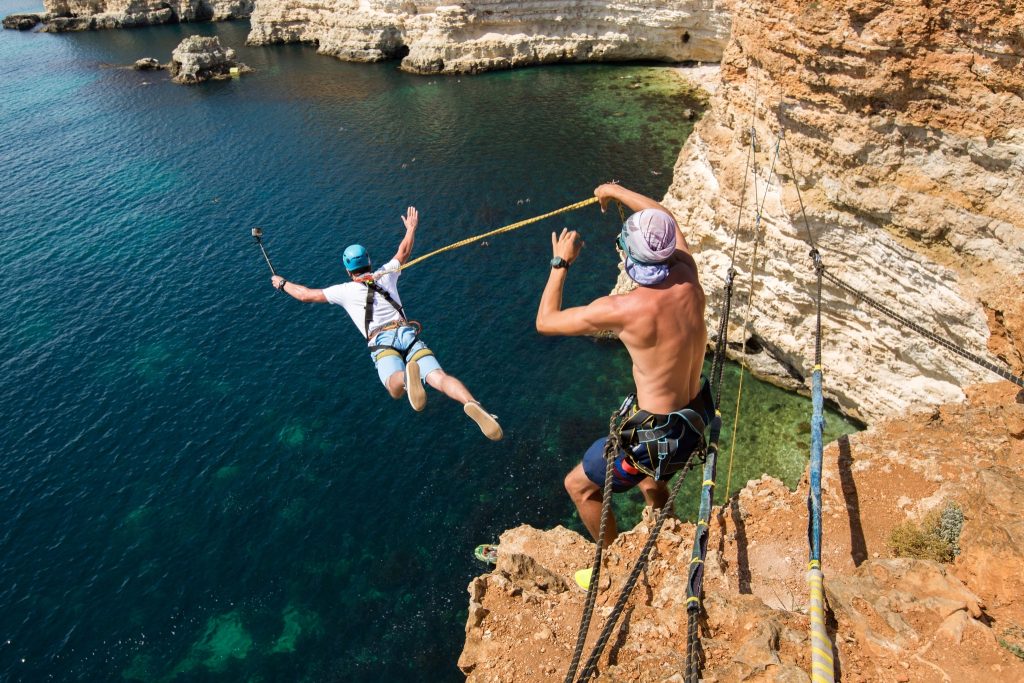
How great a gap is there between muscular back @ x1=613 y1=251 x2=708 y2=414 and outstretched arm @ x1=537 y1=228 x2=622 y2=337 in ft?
0.43

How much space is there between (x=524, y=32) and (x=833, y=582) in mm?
60341

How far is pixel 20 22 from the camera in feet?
320

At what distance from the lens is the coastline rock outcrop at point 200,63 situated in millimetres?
66000

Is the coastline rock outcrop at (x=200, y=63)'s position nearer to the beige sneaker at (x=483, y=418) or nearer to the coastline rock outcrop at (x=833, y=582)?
the beige sneaker at (x=483, y=418)

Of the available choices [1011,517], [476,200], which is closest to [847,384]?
[1011,517]

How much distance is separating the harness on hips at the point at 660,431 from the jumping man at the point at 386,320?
14.2 ft

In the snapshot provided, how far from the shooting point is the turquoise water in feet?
64.6

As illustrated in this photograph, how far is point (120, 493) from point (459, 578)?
13.3 meters

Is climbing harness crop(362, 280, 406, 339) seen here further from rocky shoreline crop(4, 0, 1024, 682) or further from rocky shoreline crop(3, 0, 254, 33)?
rocky shoreline crop(3, 0, 254, 33)

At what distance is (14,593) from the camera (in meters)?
20.5

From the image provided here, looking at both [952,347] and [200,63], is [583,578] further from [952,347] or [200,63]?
[200,63]

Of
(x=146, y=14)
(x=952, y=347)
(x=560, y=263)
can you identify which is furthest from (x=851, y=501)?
(x=146, y=14)

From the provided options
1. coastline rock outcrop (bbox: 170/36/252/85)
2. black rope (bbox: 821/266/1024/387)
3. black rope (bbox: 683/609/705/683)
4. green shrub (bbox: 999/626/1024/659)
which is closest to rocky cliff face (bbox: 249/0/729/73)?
coastline rock outcrop (bbox: 170/36/252/85)

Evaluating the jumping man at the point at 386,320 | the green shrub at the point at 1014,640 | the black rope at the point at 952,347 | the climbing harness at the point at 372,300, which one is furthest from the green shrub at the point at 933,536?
the climbing harness at the point at 372,300
